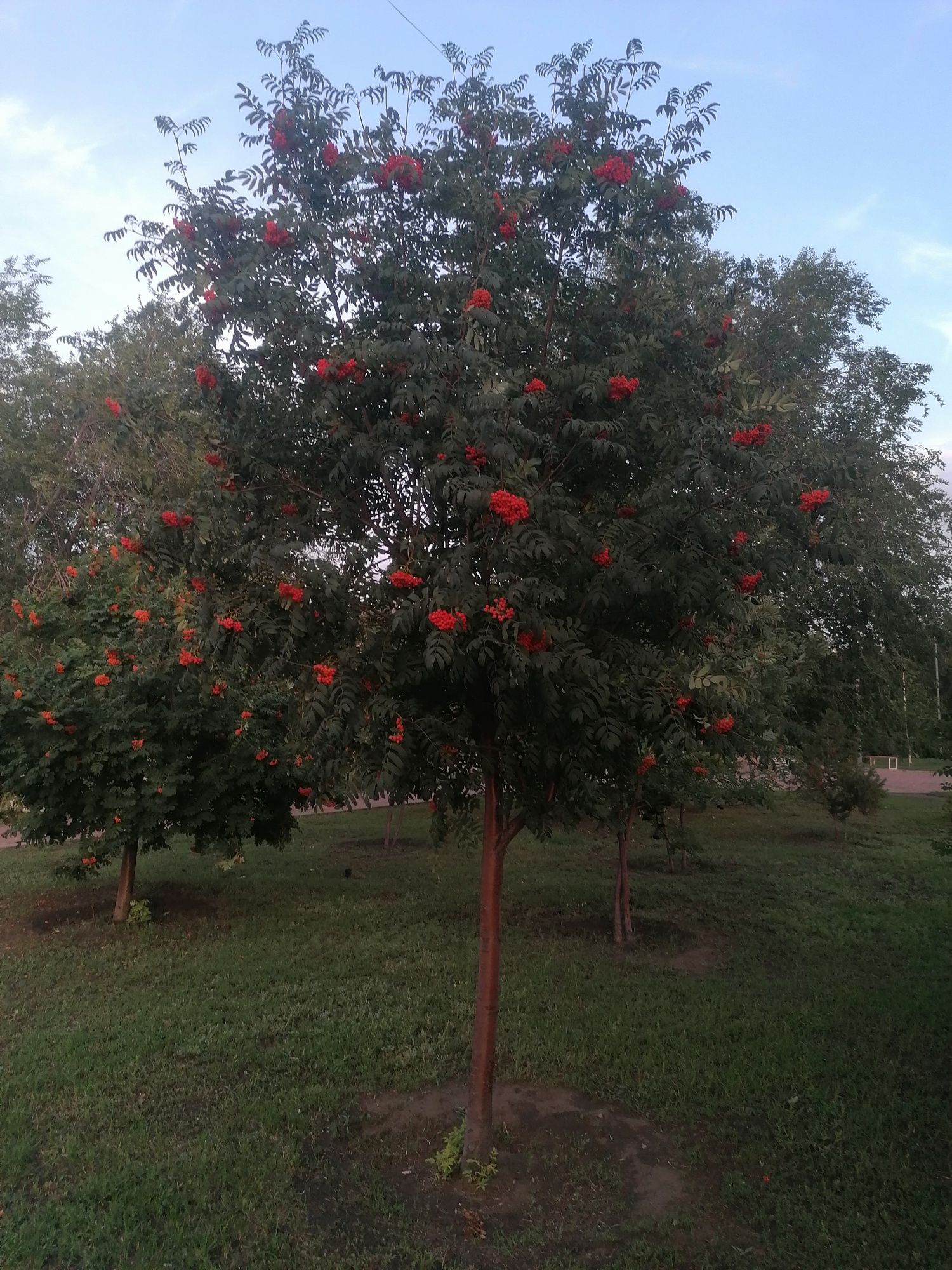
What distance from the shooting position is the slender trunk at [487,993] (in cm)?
426

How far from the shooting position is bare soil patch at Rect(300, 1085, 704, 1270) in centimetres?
374

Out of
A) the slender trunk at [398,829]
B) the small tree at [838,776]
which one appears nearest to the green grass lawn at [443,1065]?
the slender trunk at [398,829]

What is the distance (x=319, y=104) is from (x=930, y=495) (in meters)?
13.3

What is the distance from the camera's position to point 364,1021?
6125mm

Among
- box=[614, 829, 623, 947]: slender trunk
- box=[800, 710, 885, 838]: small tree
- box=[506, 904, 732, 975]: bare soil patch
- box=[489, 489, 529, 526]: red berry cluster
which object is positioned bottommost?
box=[506, 904, 732, 975]: bare soil patch

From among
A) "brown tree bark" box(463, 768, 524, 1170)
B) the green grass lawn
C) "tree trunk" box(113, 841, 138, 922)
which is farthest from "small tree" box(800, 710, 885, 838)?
"brown tree bark" box(463, 768, 524, 1170)

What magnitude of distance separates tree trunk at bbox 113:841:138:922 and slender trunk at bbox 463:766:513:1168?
5.23 meters

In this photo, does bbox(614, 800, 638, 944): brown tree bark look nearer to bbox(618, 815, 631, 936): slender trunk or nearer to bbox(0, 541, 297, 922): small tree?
bbox(618, 815, 631, 936): slender trunk

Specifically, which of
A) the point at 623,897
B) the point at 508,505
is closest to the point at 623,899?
the point at 623,897

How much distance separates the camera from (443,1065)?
5.42 meters

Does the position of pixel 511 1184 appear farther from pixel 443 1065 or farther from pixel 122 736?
pixel 122 736

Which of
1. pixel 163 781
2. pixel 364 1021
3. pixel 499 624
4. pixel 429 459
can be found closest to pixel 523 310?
pixel 429 459

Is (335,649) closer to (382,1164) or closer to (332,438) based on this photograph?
(332,438)

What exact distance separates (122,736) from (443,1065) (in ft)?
13.2
